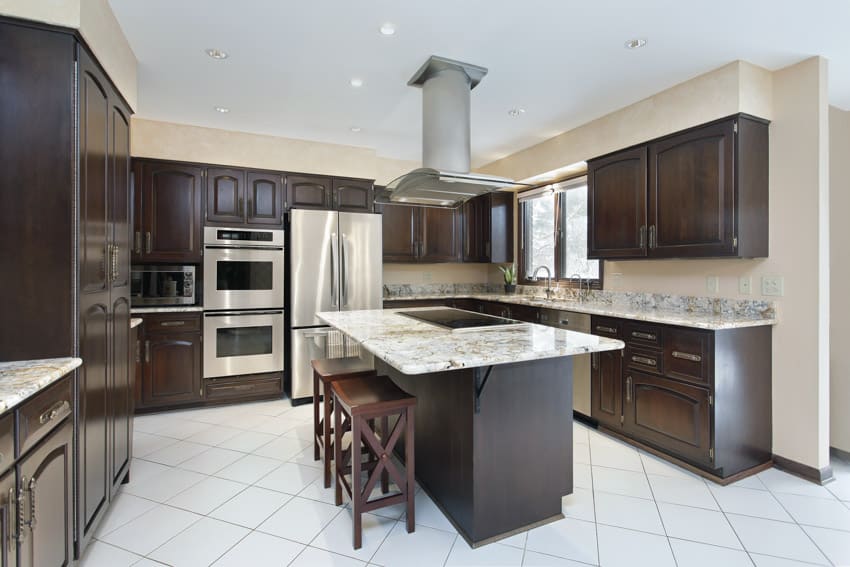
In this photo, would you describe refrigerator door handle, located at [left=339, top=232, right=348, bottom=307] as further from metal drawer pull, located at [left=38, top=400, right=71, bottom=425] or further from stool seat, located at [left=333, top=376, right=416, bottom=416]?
metal drawer pull, located at [left=38, top=400, right=71, bottom=425]

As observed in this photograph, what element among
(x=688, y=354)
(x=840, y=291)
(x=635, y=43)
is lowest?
(x=688, y=354)

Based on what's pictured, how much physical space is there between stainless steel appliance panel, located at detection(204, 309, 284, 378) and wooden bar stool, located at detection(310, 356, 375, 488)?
143 cm

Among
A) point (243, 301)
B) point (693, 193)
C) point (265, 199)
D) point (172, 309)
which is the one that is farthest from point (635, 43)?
point (172, 309)

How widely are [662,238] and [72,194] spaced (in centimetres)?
339

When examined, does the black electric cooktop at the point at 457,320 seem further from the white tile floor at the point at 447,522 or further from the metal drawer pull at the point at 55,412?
the metal drawer pull at the point at 55,412

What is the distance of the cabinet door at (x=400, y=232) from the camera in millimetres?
4801

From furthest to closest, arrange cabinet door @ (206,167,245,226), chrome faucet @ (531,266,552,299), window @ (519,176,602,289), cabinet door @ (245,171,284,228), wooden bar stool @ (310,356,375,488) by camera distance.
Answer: chrome faucet @ (531,266,552,299) < window @ (519,176,602,289) < cabinet door @ (245,171,284,228) < cabinet door @ (206,167,245,226) < wooden bar stool @ (310,356,375,488)

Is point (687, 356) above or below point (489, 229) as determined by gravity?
below

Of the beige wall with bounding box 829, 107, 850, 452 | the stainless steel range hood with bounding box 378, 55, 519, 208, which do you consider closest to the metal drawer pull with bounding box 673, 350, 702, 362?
the beige wall with bounding box 829, 107, 850, 452

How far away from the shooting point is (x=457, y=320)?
260 cm

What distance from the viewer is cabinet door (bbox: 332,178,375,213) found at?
4.26m

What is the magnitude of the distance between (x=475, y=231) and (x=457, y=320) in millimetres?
2789

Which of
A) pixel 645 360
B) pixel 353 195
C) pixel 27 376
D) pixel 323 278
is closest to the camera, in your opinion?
pixel 27 376

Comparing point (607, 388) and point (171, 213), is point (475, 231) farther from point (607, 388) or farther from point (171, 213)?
point (171, 213)
